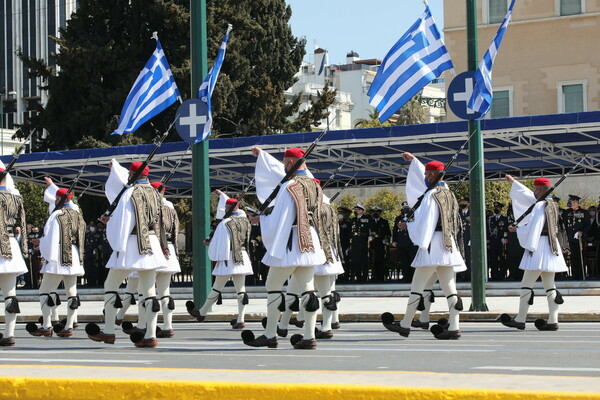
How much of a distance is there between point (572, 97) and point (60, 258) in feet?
110

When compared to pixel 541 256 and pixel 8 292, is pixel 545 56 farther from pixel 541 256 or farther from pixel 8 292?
pixel 8 292

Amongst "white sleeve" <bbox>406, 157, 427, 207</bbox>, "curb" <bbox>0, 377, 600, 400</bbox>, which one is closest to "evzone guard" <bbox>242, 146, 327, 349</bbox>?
"white sleeve" <bbox>406, 157, 427, 207</bbox>

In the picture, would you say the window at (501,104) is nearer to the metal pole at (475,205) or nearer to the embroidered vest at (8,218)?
the metal pole at (475,205)

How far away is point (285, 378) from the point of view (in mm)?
7539

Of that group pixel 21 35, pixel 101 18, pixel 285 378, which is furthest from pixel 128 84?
pixel 21 35

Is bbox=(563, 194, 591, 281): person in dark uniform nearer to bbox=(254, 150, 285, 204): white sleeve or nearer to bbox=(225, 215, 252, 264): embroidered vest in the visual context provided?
bbox=(225, 215, 252, 264): embroidered vest

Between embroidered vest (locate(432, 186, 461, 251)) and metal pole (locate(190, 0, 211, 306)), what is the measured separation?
6.13m

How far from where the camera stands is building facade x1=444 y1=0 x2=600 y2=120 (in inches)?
1796

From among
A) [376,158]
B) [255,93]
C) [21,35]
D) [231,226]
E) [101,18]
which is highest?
[21,35]

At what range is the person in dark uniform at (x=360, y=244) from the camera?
2772 cm

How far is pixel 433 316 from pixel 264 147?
9580 millimetres

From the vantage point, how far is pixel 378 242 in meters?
28.0

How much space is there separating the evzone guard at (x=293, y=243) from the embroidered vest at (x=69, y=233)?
445cm

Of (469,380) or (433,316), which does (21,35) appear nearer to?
(433,316)
